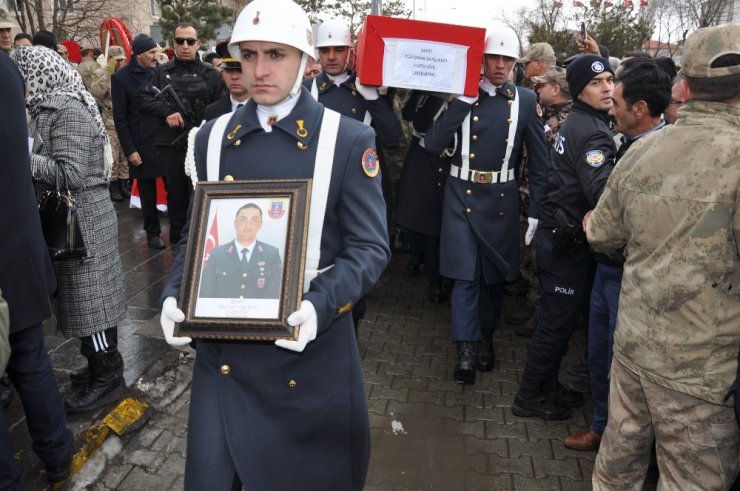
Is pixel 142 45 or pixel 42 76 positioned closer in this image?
pixel 42 76

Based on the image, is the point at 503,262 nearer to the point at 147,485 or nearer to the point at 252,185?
A: the point at 147,485

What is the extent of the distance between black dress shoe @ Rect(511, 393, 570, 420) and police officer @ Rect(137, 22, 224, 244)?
4.15m

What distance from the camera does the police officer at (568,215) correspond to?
11.4ft

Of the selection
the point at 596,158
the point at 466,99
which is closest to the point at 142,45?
the point at 466,99

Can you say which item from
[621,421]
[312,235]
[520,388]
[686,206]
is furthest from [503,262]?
[312,235]

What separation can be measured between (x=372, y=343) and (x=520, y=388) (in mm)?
1365

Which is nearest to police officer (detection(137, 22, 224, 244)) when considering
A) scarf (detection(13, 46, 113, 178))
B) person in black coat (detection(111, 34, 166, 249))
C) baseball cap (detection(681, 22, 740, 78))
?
person in black coat (detection(111, 34, 166, 249))

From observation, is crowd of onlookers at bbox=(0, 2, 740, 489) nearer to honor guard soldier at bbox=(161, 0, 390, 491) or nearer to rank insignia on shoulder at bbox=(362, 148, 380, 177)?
honor guard soldier at bbox=(161, 0, 390, 491)

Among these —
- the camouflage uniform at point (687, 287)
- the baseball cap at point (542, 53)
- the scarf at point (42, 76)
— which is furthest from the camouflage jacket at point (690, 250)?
the baseball cap at point (542, 53)

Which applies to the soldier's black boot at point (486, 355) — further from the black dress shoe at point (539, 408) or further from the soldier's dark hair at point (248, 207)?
the soldier's dark hair at point (248, 207)

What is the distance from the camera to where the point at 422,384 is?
4500 millimetres

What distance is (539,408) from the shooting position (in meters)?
4.05

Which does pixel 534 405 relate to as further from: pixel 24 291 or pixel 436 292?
pixel 24 291

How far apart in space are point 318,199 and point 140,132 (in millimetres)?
5769
